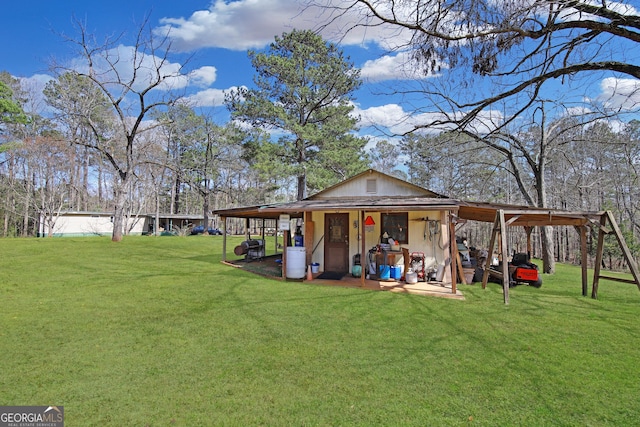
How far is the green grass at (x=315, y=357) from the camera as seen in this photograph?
2777mm

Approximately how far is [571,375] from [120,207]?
19853 mm

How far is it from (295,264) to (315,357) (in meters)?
5.04

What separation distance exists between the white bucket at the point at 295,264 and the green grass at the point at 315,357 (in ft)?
5.31

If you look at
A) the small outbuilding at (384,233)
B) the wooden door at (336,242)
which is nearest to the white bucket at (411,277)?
the small outbuilding at (384,233)

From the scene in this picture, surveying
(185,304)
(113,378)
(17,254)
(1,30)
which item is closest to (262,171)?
(17,254)

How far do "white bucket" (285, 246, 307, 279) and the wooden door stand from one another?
1464mm

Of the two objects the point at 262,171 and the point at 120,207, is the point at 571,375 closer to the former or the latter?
the point at 262,171

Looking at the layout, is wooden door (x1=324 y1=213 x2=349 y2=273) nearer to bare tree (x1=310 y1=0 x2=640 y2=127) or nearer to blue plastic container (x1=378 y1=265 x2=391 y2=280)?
blue plastic container (x1=378 y1=265 x2=391 y2=280)

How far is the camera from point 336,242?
10172mm

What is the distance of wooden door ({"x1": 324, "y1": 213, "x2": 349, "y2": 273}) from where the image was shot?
1006 centimetres

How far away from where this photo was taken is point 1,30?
16.0m

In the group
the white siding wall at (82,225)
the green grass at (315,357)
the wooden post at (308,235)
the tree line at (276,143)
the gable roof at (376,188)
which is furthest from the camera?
the white siding wall at (82,225)

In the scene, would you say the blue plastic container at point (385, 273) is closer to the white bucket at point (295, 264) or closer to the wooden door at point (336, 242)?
the wooden door at point (336, 242)

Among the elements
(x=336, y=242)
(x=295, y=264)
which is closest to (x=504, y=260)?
(x=336, y=242)
